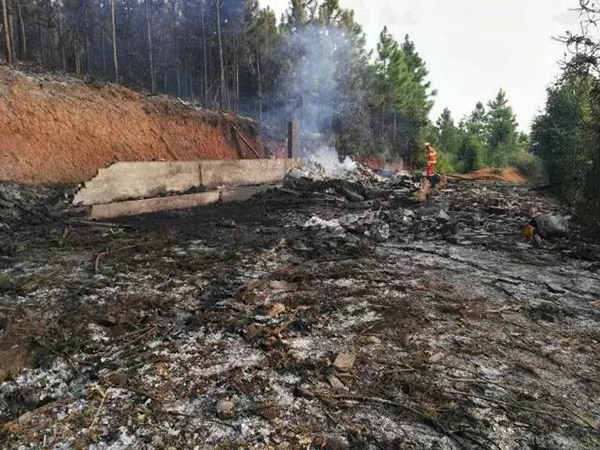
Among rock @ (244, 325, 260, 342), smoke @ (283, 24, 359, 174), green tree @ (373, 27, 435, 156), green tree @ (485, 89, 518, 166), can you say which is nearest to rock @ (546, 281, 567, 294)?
rock @ (244, 325, 260, 342)

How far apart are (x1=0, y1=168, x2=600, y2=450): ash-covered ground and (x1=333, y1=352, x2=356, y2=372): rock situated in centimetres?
1

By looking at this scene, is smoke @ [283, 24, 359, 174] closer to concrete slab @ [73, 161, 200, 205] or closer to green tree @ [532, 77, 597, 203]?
green tree @ [532, 77, 597, 203]

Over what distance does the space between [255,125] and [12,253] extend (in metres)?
15.4

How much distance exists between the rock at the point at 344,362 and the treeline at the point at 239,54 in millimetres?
23667

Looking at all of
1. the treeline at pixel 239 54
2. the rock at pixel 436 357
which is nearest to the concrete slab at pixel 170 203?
the rock at pixel 436 357

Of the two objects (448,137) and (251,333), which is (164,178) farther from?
(448,137)

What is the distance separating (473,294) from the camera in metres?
5.15

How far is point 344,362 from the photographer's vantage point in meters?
3.30

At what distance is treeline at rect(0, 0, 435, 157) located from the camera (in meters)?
27.5

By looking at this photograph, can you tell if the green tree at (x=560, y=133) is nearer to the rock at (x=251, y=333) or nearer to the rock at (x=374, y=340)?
the rock at (x=374, y=340)

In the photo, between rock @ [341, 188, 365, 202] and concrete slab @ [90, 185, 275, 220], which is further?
rock @ [341, 188, 365, 202]

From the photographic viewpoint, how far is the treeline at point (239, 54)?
2750cm

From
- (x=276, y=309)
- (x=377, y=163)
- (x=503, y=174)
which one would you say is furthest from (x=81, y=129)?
(x=503, y=174)

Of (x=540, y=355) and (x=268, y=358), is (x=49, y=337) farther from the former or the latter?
(x=540, y=355)
